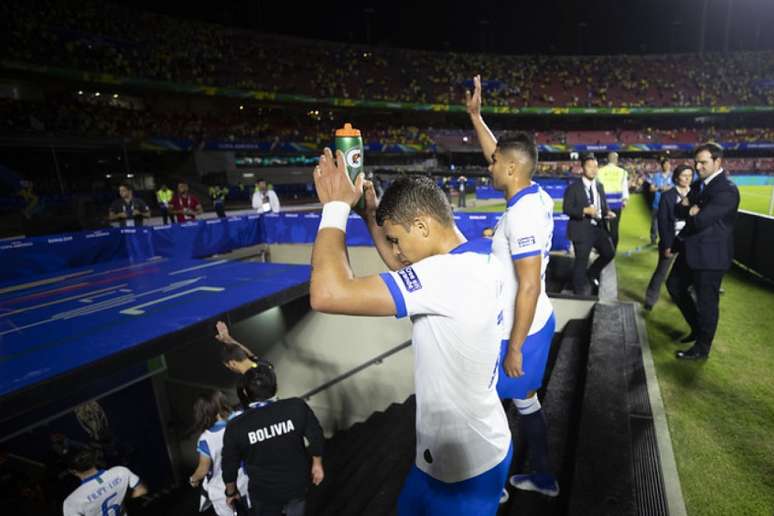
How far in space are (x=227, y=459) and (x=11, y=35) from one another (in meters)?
29.3

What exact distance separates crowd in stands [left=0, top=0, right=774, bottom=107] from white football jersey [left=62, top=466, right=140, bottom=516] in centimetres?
2714

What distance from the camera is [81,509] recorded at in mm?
2943

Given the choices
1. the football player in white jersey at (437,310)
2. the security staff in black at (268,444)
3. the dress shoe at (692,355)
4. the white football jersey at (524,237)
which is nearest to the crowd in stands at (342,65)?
the security staff in black at (268,444)

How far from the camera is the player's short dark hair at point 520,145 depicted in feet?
8.43

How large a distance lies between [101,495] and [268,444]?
147cm

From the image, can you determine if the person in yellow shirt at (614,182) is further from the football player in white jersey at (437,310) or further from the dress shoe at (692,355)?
the football player in white jersey at (437,310)

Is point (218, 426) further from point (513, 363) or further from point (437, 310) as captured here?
point (437, 310)

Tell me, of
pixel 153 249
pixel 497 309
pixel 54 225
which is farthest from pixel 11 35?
pixel 497 309

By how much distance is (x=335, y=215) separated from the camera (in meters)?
1.46

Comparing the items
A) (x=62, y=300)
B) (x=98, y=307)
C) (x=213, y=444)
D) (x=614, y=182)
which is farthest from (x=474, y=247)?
(x=614, y=182)

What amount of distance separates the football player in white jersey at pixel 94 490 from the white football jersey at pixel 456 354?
280cm

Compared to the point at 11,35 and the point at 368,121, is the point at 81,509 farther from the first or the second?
the point at 368,121

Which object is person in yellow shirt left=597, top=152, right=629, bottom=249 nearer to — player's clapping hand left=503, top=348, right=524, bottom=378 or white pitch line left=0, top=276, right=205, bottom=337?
player's clapping hand left=503, top=348, right=524, bottom=378

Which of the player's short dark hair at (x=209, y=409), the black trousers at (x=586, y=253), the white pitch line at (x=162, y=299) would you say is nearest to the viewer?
the player's short dark hair at (x=209, y=409)
